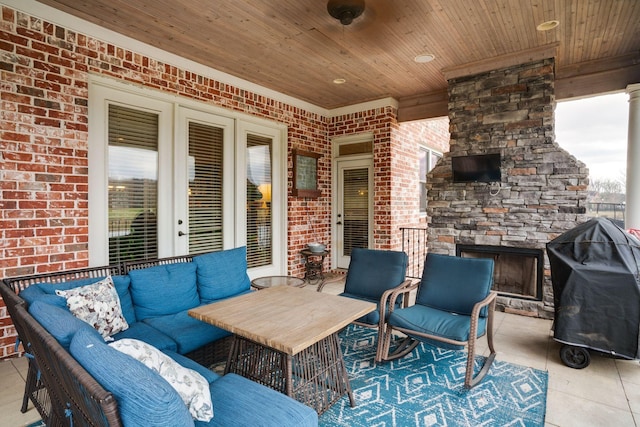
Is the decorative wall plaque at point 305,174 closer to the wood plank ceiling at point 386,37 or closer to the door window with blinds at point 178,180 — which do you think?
the door window with blinds at point 178,180

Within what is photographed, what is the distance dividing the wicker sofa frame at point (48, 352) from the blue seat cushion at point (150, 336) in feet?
Answer: 0.66

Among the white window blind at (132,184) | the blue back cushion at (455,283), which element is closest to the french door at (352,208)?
the blue back cushion at (455,283)

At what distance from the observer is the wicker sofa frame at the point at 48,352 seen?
1192 millimetres

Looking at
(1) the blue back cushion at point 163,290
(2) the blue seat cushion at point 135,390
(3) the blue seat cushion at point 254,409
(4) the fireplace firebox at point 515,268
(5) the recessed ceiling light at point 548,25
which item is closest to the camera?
(2) the blue seat cushion at point 135,390

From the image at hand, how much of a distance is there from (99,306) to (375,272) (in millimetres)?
2315

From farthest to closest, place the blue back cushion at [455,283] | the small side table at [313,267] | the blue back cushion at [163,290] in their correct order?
the small side table at [313,267] < the blue back cushion at [455,283] < the blue back cushion at [163,290]

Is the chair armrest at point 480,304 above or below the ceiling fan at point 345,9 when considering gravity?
below

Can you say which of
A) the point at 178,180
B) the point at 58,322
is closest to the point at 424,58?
the point at 178,180

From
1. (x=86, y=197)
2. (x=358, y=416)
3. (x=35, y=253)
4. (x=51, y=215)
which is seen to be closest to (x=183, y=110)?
(x=86, y=197)

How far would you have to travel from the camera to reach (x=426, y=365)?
108 inches

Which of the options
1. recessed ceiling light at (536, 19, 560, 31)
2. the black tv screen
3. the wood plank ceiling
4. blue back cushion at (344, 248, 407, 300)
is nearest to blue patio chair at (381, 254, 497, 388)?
blue back cushion at (344, 248, 407, 300)

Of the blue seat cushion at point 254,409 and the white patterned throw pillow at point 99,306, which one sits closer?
the blue seat cushion at point 254,409

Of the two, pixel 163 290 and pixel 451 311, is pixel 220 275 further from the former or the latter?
pixel 451 311

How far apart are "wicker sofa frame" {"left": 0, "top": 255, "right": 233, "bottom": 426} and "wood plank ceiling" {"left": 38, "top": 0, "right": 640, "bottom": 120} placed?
2.25 metres
